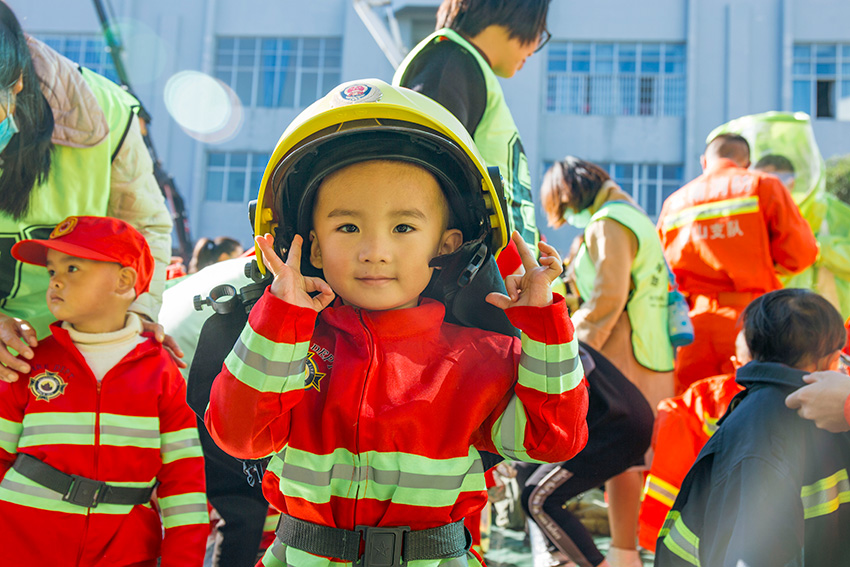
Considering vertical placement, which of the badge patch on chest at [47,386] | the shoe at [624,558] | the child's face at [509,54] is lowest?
the shoe at [624,558]

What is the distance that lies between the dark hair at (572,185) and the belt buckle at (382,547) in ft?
8.47

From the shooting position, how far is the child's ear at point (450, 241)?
65.4 inches

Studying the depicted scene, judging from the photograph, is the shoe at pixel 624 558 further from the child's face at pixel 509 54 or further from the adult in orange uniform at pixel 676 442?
the child's face at pixel 509 54

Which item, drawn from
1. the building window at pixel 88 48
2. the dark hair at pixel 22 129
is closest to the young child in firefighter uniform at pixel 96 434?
the dark hair at pixel 22 129

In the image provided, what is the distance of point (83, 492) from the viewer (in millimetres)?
1948

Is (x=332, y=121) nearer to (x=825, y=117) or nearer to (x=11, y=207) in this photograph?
(x=11, y=207)

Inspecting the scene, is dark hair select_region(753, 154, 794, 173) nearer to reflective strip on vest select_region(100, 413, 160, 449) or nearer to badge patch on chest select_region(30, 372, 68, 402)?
reflective strip on vest select_region(100, 413, 160, 449)

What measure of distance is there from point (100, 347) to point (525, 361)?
52.7 inches

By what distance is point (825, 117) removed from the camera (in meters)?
18.2

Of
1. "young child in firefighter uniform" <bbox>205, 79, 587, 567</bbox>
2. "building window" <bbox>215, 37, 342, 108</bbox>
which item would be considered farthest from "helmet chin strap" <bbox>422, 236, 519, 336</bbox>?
"building window" <bbox>215, 37, 342, 108</bbox>

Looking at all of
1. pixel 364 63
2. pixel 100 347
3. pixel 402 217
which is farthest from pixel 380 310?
pixel 364 63

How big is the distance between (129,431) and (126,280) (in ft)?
1.51

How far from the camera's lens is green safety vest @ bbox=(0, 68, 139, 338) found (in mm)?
2113

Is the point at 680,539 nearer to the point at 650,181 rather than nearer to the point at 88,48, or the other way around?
the point at 650,181
